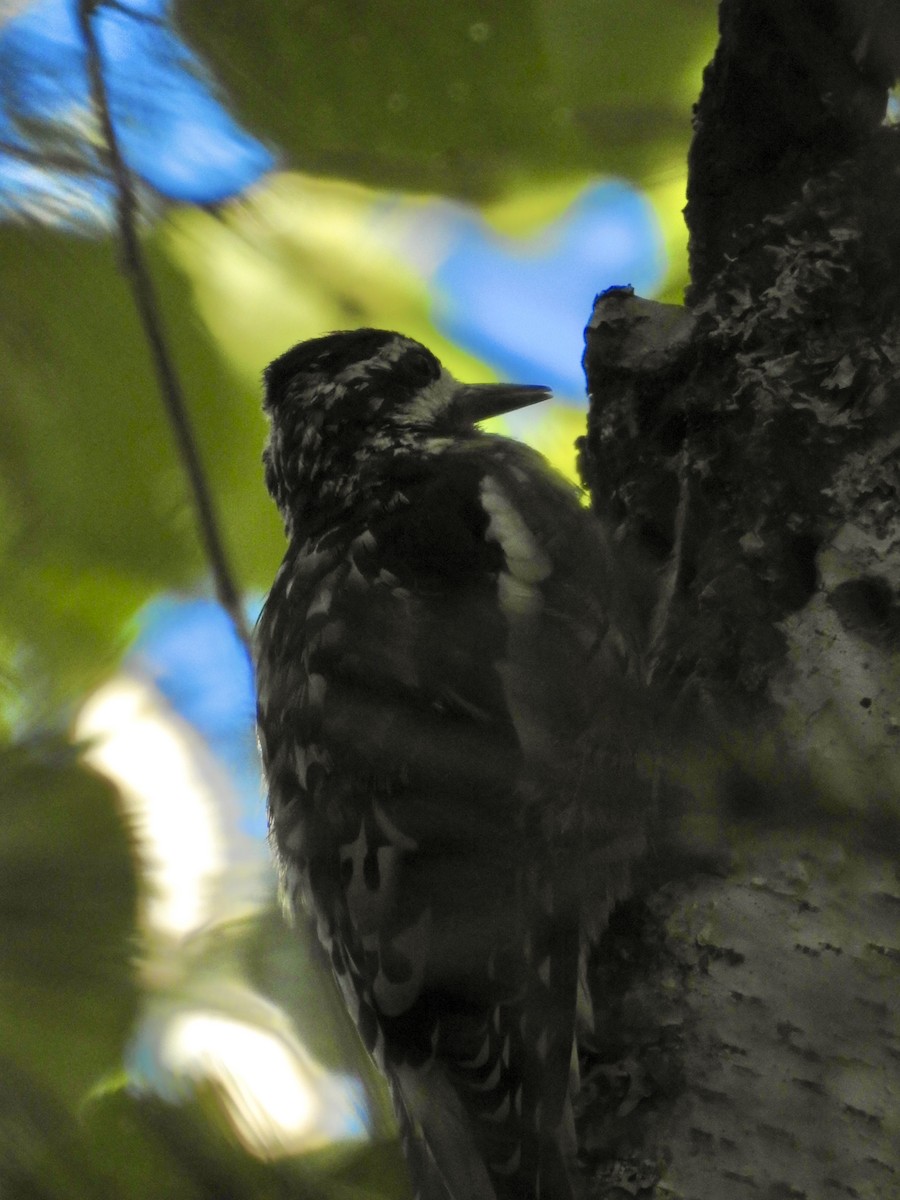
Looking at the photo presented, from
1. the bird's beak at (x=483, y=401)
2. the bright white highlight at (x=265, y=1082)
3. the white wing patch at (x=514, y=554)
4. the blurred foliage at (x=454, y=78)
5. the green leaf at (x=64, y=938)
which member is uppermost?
the blurred foliage at (x=454, y=78)

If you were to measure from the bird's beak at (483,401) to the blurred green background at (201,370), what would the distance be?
153mm

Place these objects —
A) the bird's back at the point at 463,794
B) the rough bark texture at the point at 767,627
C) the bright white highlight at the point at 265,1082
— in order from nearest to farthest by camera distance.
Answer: the rough bark texture at the point at 767,627 < the bright white highlight at the point at 265,1082 < the bird's back at the point at 463,794

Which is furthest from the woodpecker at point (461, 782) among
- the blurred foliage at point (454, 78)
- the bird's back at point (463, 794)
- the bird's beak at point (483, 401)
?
the blurred foliage at point (454, 78)

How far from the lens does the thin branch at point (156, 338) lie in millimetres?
1624

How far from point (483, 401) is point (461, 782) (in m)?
1.26

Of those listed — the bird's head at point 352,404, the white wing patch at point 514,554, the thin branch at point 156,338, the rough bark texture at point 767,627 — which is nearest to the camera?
the rough bark texture at point 767,627

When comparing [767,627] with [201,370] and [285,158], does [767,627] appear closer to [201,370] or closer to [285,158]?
[285,158]

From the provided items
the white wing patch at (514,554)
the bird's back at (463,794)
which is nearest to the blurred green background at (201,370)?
the bird's back at (463,794)

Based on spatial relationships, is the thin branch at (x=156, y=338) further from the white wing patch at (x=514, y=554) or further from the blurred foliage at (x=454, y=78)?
the white wing patch at (x=514, y=554)

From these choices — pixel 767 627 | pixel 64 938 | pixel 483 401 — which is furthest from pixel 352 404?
pixel 64 938

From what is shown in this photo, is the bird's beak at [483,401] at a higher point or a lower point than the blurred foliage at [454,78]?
lower

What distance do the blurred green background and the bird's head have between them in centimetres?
15

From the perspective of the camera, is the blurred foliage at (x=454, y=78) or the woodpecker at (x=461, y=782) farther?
the blurred foliage at (x=454, y=78)

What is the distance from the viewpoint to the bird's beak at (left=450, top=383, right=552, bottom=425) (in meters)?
2.36
